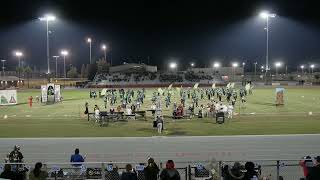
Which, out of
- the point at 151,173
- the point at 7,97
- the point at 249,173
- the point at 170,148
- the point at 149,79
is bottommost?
the point at 170,148

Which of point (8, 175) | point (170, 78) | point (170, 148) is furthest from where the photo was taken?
point (170, 78)

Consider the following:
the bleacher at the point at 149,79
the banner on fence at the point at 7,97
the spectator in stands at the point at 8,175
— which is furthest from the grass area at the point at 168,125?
the bleacher at the point at 149,79

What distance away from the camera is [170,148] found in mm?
23125

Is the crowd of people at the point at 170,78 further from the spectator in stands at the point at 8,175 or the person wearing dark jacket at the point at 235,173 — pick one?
the person wearing dark jacket at the point at 235,173

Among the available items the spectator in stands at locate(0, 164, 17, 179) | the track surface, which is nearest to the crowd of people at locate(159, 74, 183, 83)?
the track surface

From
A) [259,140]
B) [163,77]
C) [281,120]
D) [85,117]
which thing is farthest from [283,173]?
[163,77]

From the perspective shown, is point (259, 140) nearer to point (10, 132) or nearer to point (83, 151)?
point (83, 151)

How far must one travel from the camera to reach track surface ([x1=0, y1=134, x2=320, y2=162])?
825 inches

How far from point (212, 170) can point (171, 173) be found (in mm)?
2058

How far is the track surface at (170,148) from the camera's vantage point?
2095 cm

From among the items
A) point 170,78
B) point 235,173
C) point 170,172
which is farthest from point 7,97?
point 170,78

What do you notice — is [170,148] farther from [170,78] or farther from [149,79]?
[170,78]

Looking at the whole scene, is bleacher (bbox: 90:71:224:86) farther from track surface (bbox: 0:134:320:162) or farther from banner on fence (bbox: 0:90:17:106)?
track surface (bbox: 0:134:320:162)

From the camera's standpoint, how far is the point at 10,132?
99.5 feet
